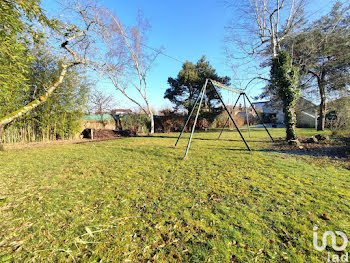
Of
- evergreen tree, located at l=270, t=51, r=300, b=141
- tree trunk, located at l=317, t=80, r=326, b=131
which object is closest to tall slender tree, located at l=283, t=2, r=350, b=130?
tree trunk, located at l=317, t=80, r=326, b=131

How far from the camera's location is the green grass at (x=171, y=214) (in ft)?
4.57

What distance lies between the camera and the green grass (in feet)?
4.57

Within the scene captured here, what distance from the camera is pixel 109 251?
1.39 m

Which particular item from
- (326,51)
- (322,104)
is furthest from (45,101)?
(322,104)

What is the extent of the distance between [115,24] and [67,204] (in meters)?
12.0

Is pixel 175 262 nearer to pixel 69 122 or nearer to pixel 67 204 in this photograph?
pixel 67 204

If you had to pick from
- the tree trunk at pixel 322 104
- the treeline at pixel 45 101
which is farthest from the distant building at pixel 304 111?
the treeline at pixel 45 101

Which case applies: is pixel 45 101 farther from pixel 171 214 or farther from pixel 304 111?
pixel 304 111

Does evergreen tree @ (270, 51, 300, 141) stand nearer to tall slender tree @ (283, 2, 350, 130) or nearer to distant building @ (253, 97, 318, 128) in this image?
tall slender tree @ (283, 2, 350, 130)

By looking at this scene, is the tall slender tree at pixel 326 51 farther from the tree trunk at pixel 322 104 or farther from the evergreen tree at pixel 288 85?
the evergreen tree at pixel 288 85

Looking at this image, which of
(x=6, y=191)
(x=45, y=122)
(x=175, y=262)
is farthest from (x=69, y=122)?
(x=175, y=262)

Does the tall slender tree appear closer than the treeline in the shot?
No

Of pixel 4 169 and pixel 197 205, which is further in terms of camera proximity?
pixel 4 169

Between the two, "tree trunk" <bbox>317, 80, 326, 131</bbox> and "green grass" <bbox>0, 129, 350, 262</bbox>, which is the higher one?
"tree trunk" <bbox>317, 80, 326, 131</bbox>
